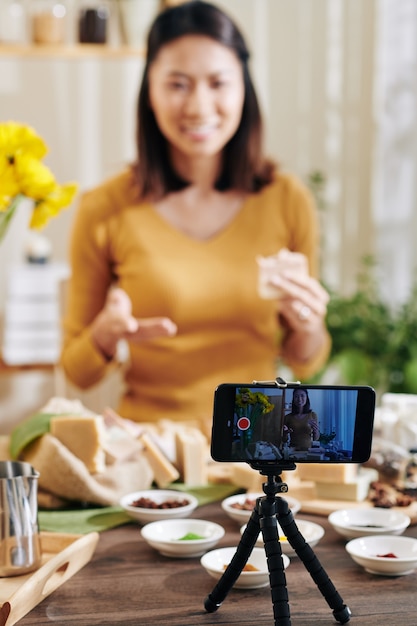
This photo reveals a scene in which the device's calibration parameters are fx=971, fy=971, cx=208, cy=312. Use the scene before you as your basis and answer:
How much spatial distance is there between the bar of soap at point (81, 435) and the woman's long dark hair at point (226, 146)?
107cm

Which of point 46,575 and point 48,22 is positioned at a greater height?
point 48,22

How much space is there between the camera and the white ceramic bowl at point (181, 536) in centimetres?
138

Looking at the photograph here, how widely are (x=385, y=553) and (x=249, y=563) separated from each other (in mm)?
205

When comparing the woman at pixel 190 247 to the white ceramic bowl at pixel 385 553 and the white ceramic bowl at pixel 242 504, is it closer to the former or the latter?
the white ceramic bowl at pixel 242 504

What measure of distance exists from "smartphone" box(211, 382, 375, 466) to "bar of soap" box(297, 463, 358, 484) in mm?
558

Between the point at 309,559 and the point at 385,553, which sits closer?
the point at 309,559

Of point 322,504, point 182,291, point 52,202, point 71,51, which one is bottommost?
point 322,504

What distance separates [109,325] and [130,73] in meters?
2.10

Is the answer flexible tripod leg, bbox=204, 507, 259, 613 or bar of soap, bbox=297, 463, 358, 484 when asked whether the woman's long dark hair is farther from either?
flexible tripod leg, bbox=204, 507, 259, 613

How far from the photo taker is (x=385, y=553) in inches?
54.0

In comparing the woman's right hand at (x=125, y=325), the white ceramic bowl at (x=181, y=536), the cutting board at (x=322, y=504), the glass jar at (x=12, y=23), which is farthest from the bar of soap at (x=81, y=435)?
the glass jar at (x=12, y=23)

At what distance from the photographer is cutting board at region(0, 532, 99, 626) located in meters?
1.17

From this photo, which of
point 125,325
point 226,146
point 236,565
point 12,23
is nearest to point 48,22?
point 12,23

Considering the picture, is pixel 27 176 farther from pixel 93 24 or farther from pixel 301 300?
pixel 93 24
